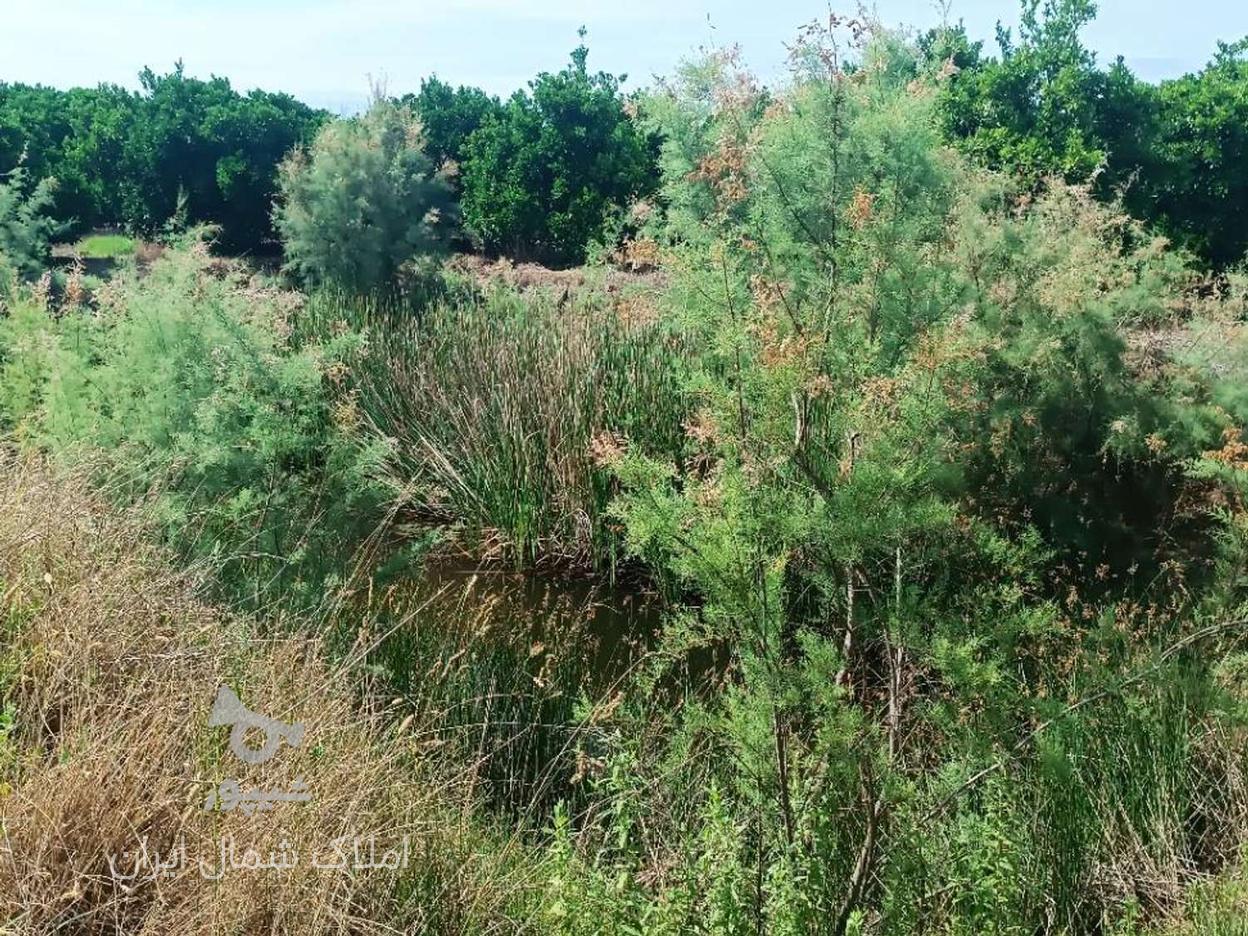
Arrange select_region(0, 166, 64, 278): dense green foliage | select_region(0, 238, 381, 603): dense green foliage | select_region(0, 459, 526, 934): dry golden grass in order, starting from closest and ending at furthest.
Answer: select_region(0, 459, 526, 934): dry golden grass, select_region(0, 238, 381, 603): dense green foliage, select_region(0, 166, 64, 278): dense green foliage

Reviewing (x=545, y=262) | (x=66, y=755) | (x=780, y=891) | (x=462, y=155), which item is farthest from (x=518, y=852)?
(x=462, y=155)

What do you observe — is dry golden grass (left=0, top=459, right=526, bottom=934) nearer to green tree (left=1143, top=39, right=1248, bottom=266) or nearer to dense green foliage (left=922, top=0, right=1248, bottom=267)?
dense green foliage (left=922, top=0, right=1248, bottom=267)

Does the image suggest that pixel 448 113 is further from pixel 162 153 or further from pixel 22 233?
pixel 22 233

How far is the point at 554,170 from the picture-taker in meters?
13.8

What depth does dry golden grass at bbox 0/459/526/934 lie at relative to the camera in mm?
2324

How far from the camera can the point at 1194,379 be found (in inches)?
225

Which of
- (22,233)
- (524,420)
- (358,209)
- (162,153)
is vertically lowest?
(524,420)

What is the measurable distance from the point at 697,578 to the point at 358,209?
8.41 meters

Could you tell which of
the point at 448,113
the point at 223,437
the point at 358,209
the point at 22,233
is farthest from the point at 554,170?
the point at 223,437

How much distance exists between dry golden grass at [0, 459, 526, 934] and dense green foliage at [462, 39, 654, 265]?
415 inches

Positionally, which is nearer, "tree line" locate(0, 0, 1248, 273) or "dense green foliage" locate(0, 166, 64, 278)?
"dense green foliage" locate(0, 166, 64, 278)

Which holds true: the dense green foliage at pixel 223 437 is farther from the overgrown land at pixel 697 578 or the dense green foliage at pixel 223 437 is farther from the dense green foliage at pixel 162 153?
the dense green foliage at pixel 162 153

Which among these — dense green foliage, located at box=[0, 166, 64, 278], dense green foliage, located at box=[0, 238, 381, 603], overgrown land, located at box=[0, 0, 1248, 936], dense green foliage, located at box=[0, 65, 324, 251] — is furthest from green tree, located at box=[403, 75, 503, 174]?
dense green foliage, located at box=[0, 238, 381, 603]

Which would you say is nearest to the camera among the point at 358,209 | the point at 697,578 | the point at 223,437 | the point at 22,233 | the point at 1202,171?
the point at 697,578
